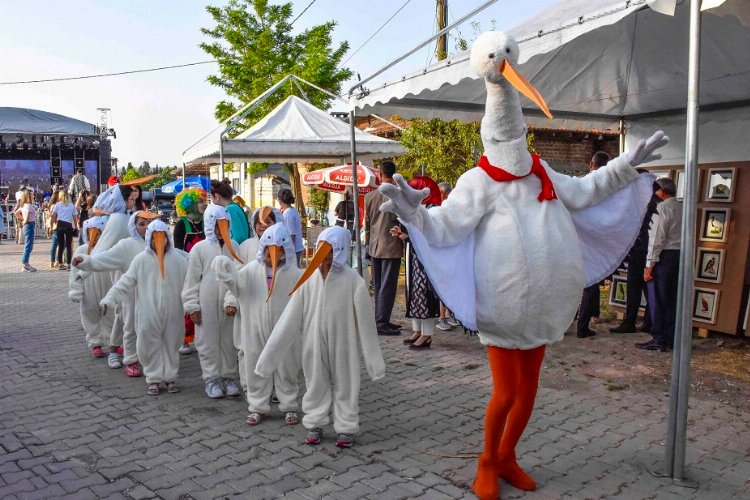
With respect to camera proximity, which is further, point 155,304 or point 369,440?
point 155,304

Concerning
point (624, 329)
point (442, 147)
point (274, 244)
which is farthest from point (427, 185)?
point (442, 147)

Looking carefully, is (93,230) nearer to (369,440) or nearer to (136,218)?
(136,218)

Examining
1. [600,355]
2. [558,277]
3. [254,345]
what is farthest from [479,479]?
[600,355]

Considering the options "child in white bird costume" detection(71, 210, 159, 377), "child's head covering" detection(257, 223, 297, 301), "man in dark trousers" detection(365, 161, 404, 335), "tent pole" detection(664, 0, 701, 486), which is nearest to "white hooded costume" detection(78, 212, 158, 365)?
"child in white bird costume" detection(71, 210, 159, 377)

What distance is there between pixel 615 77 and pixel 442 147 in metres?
6.85

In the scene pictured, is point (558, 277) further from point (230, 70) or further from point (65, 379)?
point (230, 70)

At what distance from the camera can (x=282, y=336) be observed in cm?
439

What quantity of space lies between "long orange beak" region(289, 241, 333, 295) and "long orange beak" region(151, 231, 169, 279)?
1.76m

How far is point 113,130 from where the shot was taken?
31344 millimetres

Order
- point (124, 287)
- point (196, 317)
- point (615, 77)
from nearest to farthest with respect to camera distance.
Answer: point (196, 317) → point (124, 287) → point (615, 77)

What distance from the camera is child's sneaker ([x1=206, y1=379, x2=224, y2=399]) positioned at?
5.36 metres

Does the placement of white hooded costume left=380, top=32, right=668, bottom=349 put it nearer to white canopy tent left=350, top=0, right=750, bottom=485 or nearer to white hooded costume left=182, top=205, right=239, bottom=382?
white canopy tent left=350, top=0, right=750, bottom=485

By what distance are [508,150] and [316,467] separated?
2.20 m

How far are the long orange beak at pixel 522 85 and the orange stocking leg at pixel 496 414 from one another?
128 cm
